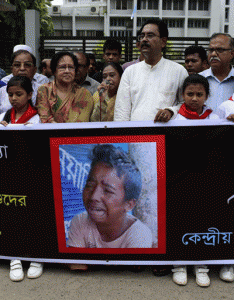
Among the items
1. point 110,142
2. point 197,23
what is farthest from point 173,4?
point 110,142

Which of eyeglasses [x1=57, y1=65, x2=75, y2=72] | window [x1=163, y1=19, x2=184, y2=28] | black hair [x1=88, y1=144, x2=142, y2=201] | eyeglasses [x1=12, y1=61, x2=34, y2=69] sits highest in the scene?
window [x1=163, y1=19, x2=184, y2=28]

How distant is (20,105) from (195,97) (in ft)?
4.66

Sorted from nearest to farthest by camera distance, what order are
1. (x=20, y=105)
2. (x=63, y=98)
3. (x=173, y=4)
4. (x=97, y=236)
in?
1. (x=97, y=236)
2. (x=20, y=105)
3. (x=63, y=98)
4. (x=173, y=4)

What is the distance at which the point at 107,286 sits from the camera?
8.25 ft

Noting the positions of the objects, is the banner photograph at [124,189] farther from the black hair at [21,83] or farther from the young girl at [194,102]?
the black hair at [21,83]

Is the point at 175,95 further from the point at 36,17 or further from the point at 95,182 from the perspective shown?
the point at 36,17

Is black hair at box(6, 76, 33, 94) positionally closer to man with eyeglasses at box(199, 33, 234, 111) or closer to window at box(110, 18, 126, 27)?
man with eyeglasses at box(199, 33, 234, 111)

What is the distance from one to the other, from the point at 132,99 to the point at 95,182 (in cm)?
86

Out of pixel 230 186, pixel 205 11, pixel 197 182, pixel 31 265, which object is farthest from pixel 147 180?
pixel 205 11

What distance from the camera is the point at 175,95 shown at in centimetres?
298

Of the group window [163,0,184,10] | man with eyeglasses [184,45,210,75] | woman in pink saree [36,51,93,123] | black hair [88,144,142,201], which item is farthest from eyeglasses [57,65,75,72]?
window [163,0,184,10]

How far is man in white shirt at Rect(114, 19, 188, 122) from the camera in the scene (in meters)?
2.94

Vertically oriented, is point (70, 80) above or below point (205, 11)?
below

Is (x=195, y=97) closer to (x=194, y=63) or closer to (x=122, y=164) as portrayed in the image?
(x=122, y=164)
